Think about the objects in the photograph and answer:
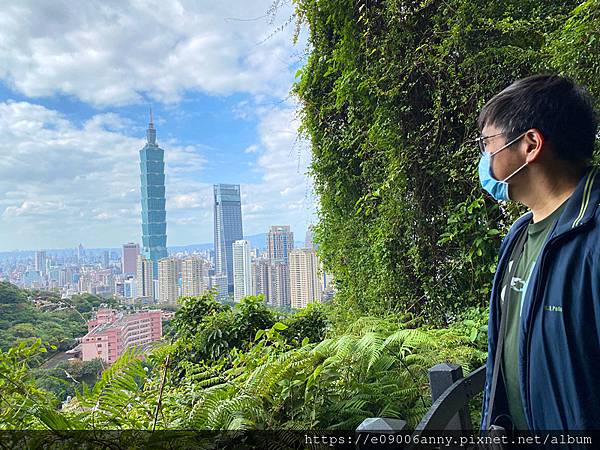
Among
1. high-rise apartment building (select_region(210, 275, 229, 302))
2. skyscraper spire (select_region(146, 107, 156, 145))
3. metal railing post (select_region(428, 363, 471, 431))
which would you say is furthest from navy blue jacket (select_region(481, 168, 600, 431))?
skyscraper spire (select_region(146, 107, 156, 145))

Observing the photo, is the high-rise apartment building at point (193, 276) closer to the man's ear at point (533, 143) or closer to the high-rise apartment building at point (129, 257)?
the high-rise apartment building at point (129, 257)

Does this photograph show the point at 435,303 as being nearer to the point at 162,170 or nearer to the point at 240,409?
the point at 240,409

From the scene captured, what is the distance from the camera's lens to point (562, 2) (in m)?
2.36

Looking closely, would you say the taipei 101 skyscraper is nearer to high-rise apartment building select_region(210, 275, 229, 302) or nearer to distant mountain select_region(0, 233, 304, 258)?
distant mountain select_region(0, 233, 304, 258)

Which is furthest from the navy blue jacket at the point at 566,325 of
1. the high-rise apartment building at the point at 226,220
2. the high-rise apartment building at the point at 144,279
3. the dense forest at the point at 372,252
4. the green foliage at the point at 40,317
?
the high-rise apartment building at the point at 226,220

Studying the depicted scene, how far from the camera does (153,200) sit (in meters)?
5.43

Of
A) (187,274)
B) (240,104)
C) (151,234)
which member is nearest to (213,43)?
(240,104)

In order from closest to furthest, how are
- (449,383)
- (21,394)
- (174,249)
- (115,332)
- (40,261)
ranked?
(449,383) → (21,394) → (115,332) → (40,261) → (174,249)

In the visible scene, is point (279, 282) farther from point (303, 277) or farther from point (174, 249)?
point (174, 249)

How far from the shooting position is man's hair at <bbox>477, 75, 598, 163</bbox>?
3.06 ft

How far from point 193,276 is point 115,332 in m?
1.66

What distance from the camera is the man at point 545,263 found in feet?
2.41

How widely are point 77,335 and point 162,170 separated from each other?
11.3 ft

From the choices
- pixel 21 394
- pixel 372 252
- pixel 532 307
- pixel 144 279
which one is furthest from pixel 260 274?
pixel 532 307
